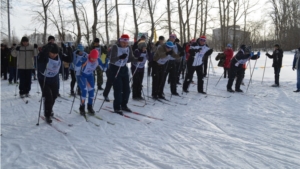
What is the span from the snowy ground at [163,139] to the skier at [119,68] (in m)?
0.45

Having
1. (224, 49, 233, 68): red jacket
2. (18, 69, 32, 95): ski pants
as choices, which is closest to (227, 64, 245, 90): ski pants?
(224, 49, 233, 68): red jacket

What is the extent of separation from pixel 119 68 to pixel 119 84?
0.38 m

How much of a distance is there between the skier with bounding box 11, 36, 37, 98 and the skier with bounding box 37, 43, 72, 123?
325 centimetres

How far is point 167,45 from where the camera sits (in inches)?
312

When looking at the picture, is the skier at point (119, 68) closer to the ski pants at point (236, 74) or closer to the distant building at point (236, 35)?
the ski pants at point (236, 74)

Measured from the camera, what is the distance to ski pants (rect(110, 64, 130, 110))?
20.4ft

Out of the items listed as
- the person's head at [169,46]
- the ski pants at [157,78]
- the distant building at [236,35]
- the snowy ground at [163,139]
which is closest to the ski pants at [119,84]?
the snowy ground at [163,139]

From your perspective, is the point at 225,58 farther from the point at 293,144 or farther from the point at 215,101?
the point at 293,144

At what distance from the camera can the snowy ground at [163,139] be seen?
12.0 ft

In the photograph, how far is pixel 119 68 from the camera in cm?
622

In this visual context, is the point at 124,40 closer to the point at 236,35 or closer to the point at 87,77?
the point at 87,77

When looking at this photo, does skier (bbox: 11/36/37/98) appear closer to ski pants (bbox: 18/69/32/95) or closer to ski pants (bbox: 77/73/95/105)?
ski pants (bbox: 18/69/32/95)

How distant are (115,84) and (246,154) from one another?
11.2ft

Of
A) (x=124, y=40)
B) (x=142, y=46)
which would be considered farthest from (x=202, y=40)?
(x=124, y=40)
